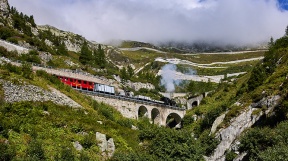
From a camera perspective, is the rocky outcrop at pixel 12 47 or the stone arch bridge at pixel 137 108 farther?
the rocky outcrop at pixel 12 47

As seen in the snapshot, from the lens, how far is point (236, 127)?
45.2 meters

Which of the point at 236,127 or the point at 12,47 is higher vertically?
the point at 12,47

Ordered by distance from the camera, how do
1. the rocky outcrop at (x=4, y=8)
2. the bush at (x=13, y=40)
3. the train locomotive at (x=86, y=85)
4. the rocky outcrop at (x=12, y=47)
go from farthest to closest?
the rocky outcrop at (x=4, y=8) → the bush at (x=13, y=40) → the rocky outcrop at (x=12, y=47) → the train locomotive at (x=86, y=85)

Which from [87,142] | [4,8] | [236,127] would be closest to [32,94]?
[87,142]

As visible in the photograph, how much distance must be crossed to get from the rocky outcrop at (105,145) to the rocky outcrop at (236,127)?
1311 cm

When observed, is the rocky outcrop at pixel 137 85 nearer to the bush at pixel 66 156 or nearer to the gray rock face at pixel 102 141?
the gray rock face at pixel 102 141

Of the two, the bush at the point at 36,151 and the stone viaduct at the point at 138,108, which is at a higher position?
the bush at the point at 36,151

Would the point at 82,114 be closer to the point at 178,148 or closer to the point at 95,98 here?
the point at 178,148

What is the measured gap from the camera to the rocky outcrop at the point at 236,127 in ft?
141

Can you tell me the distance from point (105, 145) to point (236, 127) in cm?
1793

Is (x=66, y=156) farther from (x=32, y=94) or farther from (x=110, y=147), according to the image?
(x=32, y=94)

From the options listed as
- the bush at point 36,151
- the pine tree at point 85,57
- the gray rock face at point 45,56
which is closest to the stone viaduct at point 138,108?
the gray rock face at point 45,56

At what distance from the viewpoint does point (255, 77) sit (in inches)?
2189

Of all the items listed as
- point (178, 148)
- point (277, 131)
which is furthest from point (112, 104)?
point (277, 131)
